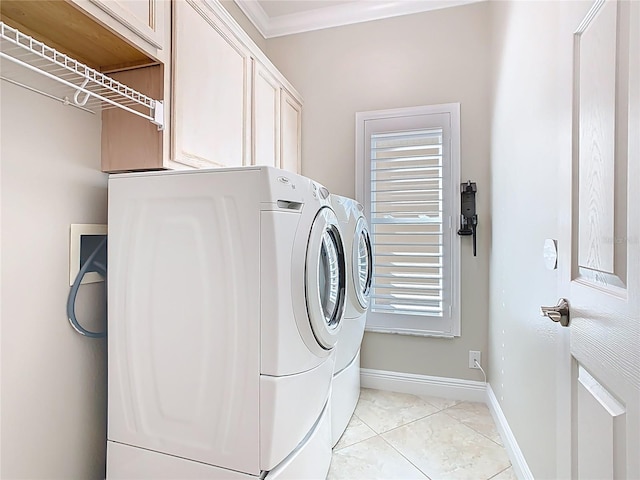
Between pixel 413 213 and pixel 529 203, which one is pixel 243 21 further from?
pixel 529 203

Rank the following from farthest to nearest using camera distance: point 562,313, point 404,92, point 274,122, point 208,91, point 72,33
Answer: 1. point 404,92
2. point 274,122
3. point 208,91
4. point 72,33
5. point 562,313

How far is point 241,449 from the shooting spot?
1194 mm

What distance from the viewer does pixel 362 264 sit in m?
2.27

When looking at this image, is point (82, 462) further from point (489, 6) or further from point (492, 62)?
point (489, 6)

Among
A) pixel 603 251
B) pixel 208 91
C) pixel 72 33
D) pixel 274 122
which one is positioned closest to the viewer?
pixel 603 251

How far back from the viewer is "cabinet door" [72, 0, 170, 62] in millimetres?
1102

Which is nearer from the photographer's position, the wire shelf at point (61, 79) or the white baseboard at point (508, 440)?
the wire shelf at point (61, 79)

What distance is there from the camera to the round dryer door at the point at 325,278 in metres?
1.30

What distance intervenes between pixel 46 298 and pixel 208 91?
1.07m

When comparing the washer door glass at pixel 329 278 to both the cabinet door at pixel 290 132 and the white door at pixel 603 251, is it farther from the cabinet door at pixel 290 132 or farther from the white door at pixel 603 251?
the cabinet door at pixel 290 132

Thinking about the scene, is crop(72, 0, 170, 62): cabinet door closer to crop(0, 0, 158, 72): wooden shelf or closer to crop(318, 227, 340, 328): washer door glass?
crop(0, 0, 158, 72): wooden shelf

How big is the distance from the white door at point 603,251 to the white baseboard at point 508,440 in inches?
32.0

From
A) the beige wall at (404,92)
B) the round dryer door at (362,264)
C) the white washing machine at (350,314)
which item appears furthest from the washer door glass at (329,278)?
the beige wall at (404,92)

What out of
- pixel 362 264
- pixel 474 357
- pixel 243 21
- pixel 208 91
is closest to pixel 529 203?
pixel 362 264
